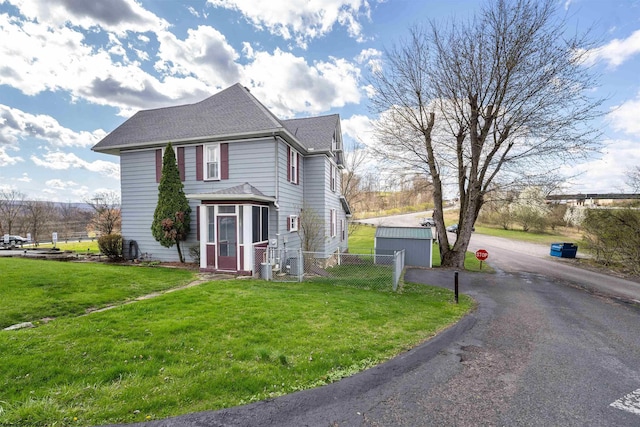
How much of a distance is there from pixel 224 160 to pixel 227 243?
363 cm

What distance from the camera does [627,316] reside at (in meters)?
6.83

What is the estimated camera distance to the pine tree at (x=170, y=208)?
432 inches

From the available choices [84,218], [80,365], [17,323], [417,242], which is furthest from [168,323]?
[84,218]

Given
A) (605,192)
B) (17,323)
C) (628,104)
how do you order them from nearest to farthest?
(17,323), (628,104), (605,192)

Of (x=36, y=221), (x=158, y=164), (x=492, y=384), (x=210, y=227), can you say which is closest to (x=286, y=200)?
(x=210, y=227)

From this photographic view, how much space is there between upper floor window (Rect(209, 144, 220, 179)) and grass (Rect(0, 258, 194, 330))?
171 inches

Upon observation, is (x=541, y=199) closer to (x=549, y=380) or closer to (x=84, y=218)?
(x=549, y=380)

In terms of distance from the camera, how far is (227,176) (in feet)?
37.4

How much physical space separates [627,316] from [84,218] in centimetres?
6914

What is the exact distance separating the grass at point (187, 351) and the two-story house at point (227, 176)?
3.81 m

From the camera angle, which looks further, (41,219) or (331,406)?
(41,219)

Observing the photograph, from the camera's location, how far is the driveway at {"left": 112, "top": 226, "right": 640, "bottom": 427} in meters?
2.84

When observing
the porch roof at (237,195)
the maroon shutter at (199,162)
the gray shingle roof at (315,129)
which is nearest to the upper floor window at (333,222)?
the gray shingle roof at (315,129)

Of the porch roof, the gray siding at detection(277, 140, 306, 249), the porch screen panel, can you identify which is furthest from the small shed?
the porch screen panel
